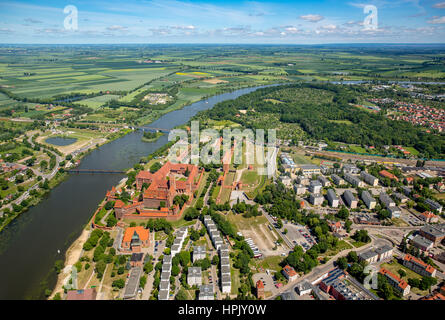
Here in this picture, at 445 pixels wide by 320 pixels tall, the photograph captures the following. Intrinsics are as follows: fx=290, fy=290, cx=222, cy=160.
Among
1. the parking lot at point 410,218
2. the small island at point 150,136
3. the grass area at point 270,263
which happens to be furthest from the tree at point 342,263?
the small island at point 150,136

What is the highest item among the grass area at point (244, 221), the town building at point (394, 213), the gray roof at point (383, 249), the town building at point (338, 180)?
the town building at point (338, 180)

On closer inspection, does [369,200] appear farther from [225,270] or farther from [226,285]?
[226,285]

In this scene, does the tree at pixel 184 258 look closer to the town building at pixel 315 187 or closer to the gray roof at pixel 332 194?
the gray roof at pixel 332 194

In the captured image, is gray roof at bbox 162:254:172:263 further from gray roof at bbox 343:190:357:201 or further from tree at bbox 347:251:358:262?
gray roof at bbox 343:190:357:201

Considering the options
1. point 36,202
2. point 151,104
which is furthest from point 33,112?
point 36,202

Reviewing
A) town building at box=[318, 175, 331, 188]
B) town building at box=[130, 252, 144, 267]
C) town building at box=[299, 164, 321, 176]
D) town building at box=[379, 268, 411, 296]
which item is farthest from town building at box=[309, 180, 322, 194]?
town building at box=[130, 252, 144, 267]

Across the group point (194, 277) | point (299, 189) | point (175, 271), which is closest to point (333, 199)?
point (299, 189)

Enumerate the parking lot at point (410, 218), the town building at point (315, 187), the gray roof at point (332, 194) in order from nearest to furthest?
the parking lot at point (410, 218) → the gray roof at point (332, 194) → the town building at point (315, 187)
